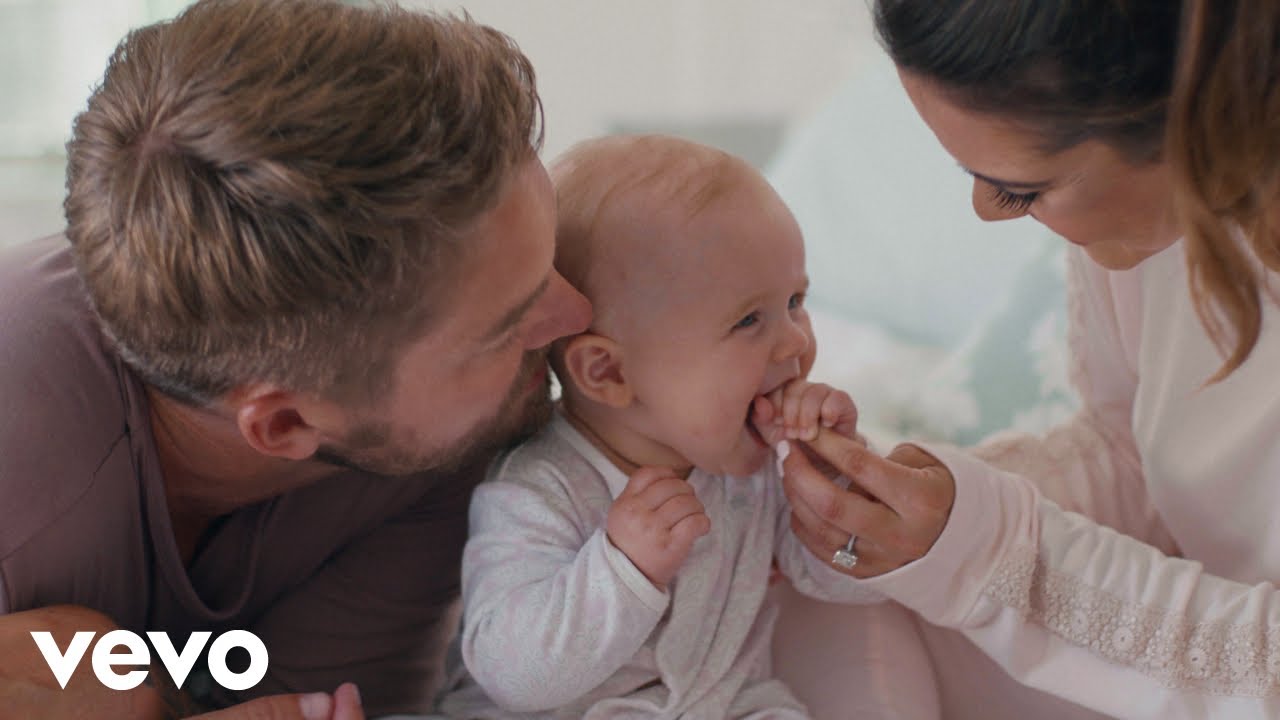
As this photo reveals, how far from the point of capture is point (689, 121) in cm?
285

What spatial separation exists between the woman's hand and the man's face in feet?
0.86

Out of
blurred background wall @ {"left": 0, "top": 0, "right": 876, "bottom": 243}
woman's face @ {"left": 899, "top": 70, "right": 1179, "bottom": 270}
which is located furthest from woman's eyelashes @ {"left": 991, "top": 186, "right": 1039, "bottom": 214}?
blurred background wall @ {"left": 0, "top": 0, "right": 876, "bottom": 243}

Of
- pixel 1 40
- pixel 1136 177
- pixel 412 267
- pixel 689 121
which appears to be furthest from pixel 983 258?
pixel 1 40

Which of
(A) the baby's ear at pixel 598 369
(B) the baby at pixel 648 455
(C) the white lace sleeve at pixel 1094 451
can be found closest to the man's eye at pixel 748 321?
(B) the baby at pixel 648 455

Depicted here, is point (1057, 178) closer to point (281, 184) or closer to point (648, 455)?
point (648, 455)

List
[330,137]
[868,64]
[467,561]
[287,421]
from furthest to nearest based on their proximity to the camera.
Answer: [868,64] < [467,561] < [287,421] < [330,137]

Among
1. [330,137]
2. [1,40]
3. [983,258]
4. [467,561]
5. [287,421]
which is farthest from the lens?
[983,258]

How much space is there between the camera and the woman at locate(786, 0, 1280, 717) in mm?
951

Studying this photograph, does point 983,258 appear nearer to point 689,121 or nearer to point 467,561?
point 689,121

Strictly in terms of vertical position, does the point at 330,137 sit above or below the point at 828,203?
above

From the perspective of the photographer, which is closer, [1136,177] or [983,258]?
[1136,177]

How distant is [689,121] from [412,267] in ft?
6.07

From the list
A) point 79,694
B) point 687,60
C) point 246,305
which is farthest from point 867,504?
point 687,60

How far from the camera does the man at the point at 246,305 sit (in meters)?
1.01
